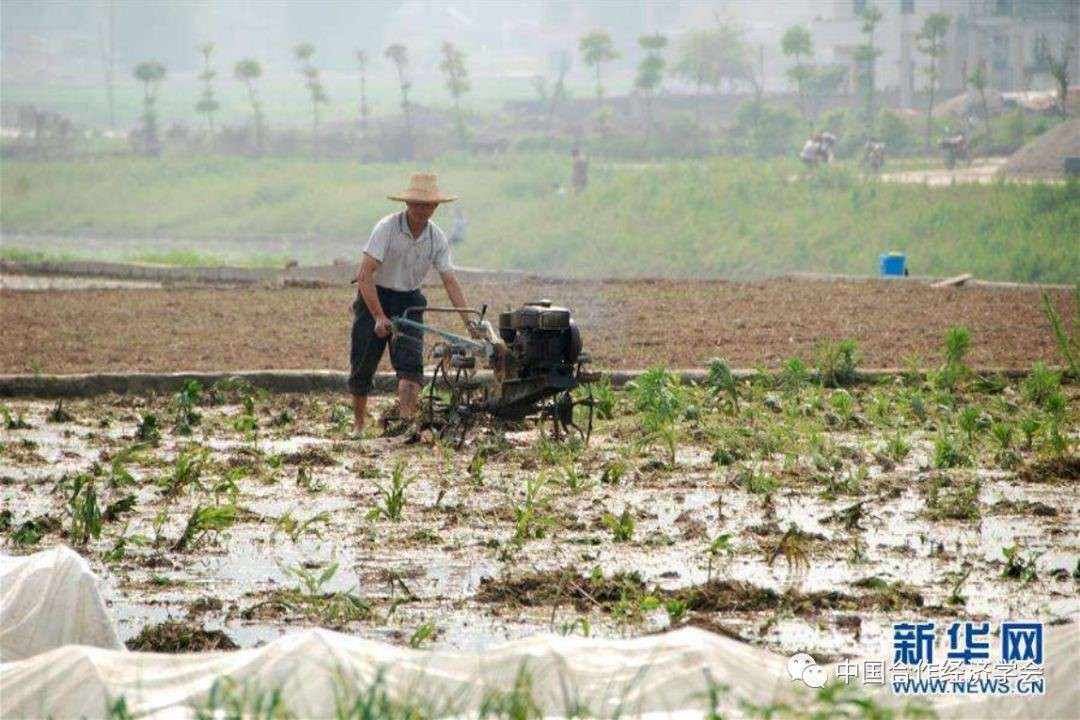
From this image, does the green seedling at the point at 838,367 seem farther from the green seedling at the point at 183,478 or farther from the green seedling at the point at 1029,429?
the green seedling at the point at 183,478

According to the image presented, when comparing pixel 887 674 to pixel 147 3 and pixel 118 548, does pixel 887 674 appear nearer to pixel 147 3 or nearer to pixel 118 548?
pixel 118 548

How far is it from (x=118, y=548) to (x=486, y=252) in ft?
116

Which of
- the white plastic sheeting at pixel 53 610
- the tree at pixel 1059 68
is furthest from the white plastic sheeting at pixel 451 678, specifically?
the tree at pixel 1059 68

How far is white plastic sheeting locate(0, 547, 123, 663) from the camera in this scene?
19.7 ft

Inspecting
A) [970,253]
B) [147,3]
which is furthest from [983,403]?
[147,3]

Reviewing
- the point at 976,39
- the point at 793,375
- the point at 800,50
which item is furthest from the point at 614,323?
the point at 800,50

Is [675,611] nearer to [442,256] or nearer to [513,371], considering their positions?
[513,371]

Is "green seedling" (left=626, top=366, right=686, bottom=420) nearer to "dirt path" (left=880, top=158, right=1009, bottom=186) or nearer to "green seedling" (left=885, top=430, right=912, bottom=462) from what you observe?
"green seedling" (left=885, top=430, right=912, bottom=462)

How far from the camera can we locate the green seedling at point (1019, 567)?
7.32 m

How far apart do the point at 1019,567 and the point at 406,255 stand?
459 centimetres

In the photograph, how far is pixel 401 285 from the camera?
1119cm

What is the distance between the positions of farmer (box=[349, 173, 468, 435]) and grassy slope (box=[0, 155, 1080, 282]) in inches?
720

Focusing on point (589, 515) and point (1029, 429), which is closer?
point (589, 515)

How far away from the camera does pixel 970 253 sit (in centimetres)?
3103
